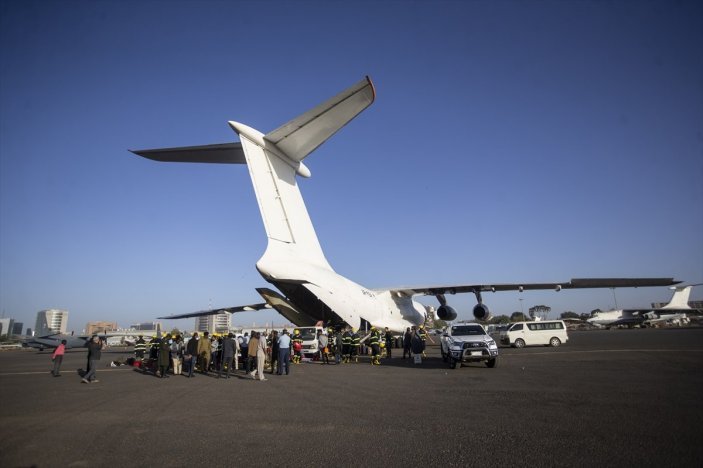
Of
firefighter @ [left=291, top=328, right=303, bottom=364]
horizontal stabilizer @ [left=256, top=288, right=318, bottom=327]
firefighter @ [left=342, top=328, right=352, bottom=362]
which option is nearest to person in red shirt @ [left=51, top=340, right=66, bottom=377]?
horizontal stabilizer @ [left=256, top=288, right=318, bottom=327]

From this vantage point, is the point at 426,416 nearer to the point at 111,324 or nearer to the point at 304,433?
the point at 304,433

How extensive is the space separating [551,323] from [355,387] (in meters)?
15.3

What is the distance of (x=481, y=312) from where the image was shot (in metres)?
21.9

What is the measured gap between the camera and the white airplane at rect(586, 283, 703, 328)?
47625 mm

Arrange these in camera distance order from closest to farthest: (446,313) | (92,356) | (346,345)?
(92,356)
(346,345)
(446,313)

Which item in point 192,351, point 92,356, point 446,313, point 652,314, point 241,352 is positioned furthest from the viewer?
point 652,314

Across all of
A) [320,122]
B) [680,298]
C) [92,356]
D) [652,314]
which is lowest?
[652,314]

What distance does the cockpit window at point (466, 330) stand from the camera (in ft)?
41.1

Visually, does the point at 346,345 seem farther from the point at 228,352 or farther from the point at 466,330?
the point at 228,352

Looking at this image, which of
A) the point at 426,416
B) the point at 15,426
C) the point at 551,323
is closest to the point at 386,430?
the point at 426,416

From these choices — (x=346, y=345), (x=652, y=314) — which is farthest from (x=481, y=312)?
(x=652, y=314)

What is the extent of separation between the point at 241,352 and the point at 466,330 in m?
8.36

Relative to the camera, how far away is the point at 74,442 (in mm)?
4773

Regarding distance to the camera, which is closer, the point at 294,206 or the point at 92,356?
the point at 92,356
